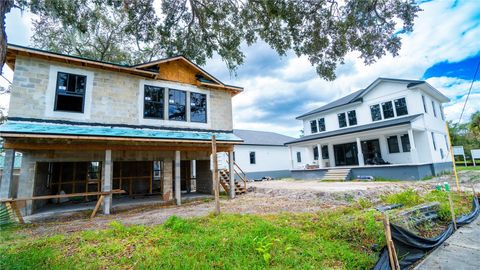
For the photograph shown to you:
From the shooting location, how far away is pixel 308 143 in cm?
2222

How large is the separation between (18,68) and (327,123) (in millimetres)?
22844

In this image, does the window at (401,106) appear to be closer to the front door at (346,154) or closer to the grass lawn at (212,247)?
the front door at (346,154)

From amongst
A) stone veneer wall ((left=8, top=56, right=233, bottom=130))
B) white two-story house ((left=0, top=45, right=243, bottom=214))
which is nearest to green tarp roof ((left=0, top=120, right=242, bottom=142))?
white two-story house ((left=0, top=45, right=243, bottom=214))

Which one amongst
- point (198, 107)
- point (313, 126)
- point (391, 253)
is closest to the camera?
point (391, 253)

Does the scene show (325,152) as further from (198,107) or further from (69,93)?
(69,93)

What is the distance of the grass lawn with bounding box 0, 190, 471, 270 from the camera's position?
397cm

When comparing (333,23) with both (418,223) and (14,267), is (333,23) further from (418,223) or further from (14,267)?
(14,267)

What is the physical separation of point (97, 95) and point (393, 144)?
824 inches

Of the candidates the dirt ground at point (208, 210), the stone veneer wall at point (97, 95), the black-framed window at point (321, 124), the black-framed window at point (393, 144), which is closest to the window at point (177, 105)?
the stone veneer wall at point (97, 95)

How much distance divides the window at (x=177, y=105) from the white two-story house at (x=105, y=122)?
0.05m

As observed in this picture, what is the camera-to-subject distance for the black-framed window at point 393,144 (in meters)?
18.0

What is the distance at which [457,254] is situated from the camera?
4.50 metres

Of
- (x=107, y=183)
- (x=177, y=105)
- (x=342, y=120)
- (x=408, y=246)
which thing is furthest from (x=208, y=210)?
(x=342, y=120)

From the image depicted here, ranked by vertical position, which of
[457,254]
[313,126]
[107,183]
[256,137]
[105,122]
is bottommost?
[457,254]
